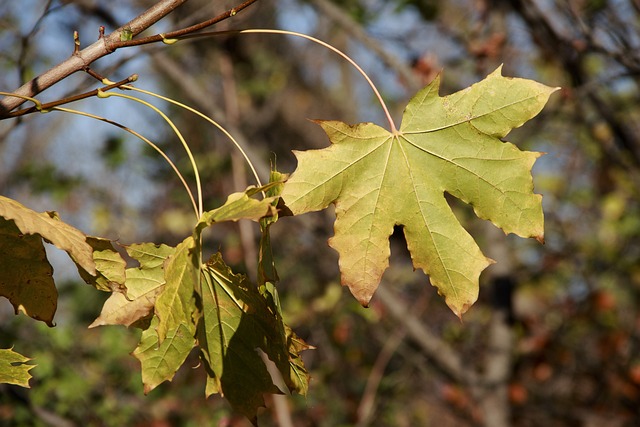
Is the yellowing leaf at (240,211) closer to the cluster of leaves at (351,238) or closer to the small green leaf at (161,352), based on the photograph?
the cluster of leaves at (351,238)

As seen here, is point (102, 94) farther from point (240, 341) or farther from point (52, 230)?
point (240, 341)

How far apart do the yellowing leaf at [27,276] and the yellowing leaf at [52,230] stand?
0.14 meters

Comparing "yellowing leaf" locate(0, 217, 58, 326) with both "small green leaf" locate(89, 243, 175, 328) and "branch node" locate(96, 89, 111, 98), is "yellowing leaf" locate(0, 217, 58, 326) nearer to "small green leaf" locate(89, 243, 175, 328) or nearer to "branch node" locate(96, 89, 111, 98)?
"small green leaf" locate(89, 243, 175, 328)

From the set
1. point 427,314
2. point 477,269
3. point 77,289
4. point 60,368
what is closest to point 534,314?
point 427,314

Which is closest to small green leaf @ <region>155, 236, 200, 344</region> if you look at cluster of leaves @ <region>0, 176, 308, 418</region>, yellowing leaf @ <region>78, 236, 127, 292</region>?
cluster of leaves @ <region>0, 176, 308, 418</region>

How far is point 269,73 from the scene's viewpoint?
913cm

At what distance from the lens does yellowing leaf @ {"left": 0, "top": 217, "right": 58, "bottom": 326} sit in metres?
1.18

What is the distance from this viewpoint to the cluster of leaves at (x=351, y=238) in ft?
3.85

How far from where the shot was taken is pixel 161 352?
1.23 metres

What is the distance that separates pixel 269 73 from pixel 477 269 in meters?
8.21

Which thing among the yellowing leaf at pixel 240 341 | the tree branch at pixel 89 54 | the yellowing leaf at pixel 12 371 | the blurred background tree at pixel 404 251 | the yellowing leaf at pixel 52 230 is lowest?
the blurred background tree at pixel 404 251

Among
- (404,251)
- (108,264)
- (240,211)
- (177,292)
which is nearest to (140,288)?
(108,264)

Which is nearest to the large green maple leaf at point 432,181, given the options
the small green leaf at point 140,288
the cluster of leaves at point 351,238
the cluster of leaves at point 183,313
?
the cluster of leaves at point 351,238

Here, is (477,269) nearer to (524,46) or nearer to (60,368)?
(60,368)
